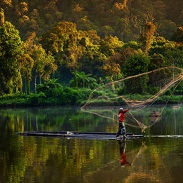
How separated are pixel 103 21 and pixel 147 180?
11211cm

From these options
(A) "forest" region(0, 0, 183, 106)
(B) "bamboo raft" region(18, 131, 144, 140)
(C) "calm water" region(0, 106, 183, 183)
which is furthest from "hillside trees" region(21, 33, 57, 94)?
(C) "calm water" region(0, 106, 183, 183)

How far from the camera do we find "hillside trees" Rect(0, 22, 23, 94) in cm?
7056

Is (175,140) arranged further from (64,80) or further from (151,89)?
(64,80)

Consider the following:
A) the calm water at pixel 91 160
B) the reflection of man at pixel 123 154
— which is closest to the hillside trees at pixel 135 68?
the calm water at pixel 91 160

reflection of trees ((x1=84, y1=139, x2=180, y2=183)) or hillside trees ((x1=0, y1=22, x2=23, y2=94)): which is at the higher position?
hillside trees ((x1=0, y1=22, x2=23, y2=94))

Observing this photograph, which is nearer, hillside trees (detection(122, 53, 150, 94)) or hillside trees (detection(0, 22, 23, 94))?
hillside trees (detection(122, 53, 150, 94))

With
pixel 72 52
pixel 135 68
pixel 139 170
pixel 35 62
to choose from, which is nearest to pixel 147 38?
pixel 72 52

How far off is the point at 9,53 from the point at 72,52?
14.5 m

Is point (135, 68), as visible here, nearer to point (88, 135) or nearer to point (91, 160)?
point (88, 135)

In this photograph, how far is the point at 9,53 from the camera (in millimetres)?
70625

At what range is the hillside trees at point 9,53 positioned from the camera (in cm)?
7056

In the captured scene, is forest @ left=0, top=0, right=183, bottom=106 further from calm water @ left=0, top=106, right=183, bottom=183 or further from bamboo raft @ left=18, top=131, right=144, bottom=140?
calm water @ left=0, top=106, right=183, bottom=183

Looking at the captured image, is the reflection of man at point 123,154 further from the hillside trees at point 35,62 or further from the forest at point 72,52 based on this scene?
the hillside trees at point 35,62

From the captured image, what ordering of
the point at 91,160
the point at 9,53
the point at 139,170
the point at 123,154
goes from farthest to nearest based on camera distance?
1. the point at 9,53
2. the point at 123,154
3. the point at 91,160
4. the point at 139,170
